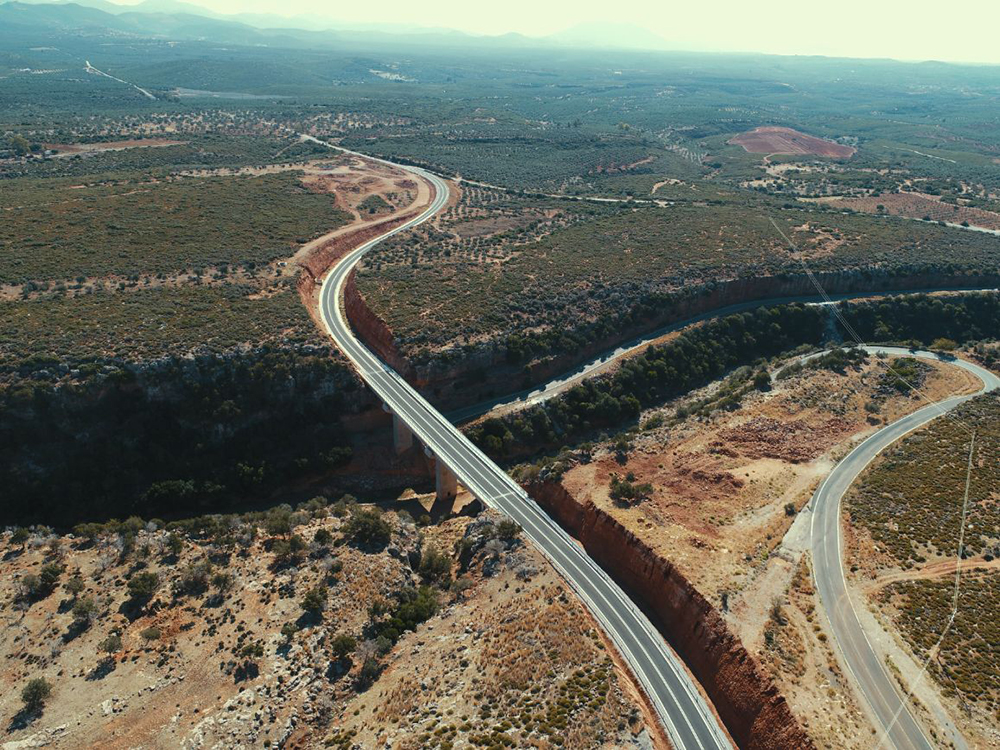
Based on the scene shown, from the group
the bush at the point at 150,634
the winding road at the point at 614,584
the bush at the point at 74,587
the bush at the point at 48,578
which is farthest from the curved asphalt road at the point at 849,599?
the bush at the point at 48,578

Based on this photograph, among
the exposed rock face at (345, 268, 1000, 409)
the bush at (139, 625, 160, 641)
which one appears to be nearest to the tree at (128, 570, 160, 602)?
the bush at (139, 625, 160, 641)

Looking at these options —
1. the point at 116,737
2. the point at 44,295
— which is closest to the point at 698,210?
the point at 44,295

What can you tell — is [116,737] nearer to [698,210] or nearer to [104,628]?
[104,628]

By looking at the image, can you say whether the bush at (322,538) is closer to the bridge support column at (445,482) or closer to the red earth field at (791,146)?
the bridge support column at (445,482)

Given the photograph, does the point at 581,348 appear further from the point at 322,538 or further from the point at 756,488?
the point at 322,538

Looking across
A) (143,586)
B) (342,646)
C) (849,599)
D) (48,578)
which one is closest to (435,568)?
(342,646)

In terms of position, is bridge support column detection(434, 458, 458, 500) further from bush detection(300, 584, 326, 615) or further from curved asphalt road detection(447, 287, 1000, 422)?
bush detection(300, 584, 326, 615)
